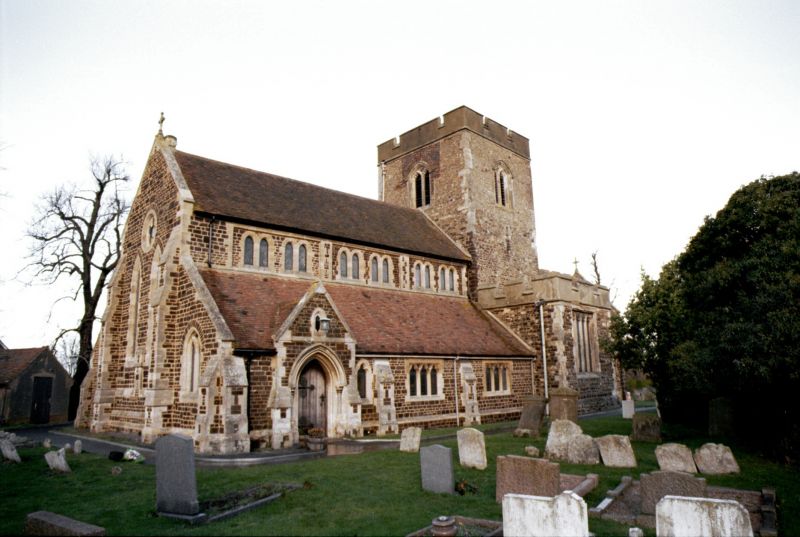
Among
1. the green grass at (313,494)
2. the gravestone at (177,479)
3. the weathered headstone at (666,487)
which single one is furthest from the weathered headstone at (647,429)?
the gravestone at (177,479)

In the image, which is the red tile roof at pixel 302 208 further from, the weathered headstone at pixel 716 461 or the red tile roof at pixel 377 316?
the weathered headstone at pixel 716 461

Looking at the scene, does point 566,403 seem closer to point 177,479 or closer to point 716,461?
point 716,461

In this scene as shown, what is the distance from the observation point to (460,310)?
27516 mm

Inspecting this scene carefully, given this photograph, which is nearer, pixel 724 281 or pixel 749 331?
pixel 749 331

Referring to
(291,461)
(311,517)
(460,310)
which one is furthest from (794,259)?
(460,310)

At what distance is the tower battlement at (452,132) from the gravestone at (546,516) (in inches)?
1130

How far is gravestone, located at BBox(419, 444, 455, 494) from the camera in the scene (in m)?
9.97

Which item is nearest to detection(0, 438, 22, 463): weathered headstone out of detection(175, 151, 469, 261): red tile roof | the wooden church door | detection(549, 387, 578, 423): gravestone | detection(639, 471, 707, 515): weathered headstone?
the wooden church door

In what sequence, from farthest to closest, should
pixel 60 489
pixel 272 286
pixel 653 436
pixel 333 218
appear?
pixel 333 218, pixel 272 286, pixel 653 436, pixel 60 489

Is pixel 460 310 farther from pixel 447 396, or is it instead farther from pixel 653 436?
pixel 653 436

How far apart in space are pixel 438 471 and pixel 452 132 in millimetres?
26380

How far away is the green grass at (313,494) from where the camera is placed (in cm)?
792

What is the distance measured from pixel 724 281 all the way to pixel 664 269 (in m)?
7.58

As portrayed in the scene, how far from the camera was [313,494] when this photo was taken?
9766mm
